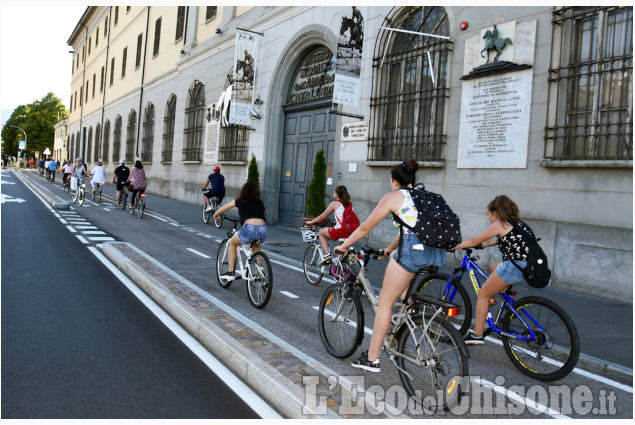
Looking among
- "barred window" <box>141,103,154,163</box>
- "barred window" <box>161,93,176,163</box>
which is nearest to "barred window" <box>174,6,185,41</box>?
"barred window" <box>161,93,176,163</box>

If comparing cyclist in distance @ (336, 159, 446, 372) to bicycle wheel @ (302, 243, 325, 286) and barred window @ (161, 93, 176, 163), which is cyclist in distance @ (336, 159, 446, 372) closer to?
bicycle wheel @ (302, 243, 325, 286)

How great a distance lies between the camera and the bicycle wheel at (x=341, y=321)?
14.3ft

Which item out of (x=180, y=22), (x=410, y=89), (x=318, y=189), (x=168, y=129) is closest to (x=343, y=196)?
(x=410, y=89)

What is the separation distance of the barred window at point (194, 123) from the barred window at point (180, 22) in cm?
412

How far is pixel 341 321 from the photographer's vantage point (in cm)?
453

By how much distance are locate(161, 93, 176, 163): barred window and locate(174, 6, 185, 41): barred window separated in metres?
2.95

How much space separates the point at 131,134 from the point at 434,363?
33.1 metres

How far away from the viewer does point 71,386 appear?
3.65m

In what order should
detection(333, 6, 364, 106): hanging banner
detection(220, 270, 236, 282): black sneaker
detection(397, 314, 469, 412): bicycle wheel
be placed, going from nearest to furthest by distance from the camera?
detection(397, 314, 469, 412): bicycle wheel
detection(220, 270, 236, 282): black sneaker
detection(333, 6, 364, 106): hanging banner

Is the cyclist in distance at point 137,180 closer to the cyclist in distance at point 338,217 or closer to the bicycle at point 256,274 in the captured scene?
the cyclist in distance at point 338,217

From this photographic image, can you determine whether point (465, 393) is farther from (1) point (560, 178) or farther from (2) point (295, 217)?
(2) point (295, 217)

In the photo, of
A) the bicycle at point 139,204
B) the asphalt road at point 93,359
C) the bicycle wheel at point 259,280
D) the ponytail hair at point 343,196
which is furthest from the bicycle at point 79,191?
the bicycle wheel at point 259,280

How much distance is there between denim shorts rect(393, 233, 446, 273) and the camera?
3.83m

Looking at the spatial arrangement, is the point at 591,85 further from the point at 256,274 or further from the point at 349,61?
the point at 256,274
